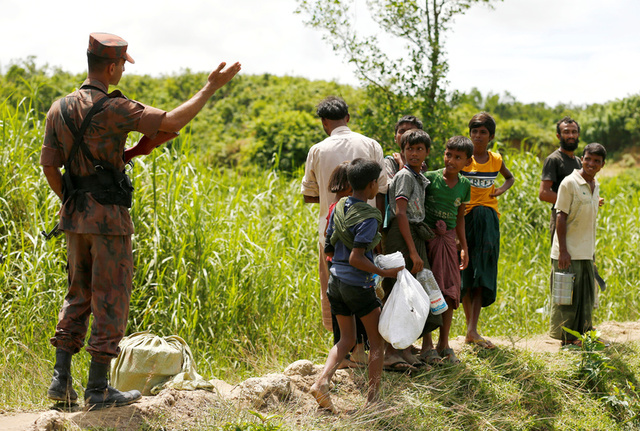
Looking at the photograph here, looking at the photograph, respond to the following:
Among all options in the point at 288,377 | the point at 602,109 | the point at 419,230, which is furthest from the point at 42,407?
the point at 602,109

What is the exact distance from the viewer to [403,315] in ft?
12.5

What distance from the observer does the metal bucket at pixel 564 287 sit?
217 inches

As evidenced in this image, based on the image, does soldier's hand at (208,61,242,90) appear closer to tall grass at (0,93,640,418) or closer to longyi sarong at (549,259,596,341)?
tall grass at (0,93,640,418)

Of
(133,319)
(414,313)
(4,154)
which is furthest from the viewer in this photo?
(4,154)

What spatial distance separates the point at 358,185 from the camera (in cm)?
381

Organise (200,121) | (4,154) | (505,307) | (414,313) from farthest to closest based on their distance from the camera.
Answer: (200,121), (505,307), (4,154), (414,313)

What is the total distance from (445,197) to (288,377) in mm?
1673

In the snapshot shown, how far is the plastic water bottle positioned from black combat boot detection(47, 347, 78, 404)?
7.50 ft

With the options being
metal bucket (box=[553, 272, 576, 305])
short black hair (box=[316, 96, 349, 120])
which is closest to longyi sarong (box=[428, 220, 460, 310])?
short black hair (box=[316, 96, 349, 120])

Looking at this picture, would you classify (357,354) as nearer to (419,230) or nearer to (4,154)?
(419,230)

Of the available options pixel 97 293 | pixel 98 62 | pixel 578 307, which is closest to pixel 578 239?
pixel 578 307

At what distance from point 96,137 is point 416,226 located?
220cm

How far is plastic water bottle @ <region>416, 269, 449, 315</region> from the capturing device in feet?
14.2

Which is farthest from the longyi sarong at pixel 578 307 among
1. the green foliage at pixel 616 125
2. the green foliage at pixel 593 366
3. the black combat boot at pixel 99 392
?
the green foliage at pixel 616 125
